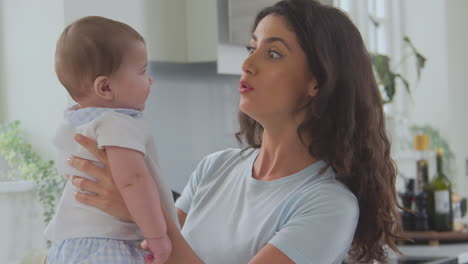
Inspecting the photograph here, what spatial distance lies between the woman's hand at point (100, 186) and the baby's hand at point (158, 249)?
7 centimetres

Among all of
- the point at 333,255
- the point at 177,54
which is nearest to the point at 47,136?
the point at 177,54

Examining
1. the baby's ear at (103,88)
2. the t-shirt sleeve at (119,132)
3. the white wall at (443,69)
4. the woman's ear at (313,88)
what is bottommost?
the white wall at (443,69)

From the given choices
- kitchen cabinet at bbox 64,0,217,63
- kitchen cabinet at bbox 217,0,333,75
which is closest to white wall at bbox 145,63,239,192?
kitchen cabinet at bbox 64,0,217,63

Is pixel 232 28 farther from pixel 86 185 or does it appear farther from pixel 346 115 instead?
pixel 86 185

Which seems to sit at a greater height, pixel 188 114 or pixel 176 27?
pixel 176 27

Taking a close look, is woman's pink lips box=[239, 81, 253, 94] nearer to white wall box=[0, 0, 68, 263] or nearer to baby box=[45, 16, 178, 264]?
baby box=[45, 16, 178, 264]

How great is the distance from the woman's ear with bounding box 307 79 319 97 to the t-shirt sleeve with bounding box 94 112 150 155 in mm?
370

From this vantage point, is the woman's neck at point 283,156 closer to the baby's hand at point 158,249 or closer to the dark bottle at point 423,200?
the baby's hand at point 158,249

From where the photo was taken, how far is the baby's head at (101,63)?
121 cm

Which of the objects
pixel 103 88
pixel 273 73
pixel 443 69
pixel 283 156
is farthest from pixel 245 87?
pixel 443 69

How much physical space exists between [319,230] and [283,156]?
0.24 m

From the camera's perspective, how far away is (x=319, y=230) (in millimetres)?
1258

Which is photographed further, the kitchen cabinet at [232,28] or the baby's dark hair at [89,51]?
the kitchen cabinet at [232,28]

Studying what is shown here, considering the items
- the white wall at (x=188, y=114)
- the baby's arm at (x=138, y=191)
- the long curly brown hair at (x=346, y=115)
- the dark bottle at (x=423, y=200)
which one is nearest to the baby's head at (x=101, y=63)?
the baby's arm at (x=138, y=191)
